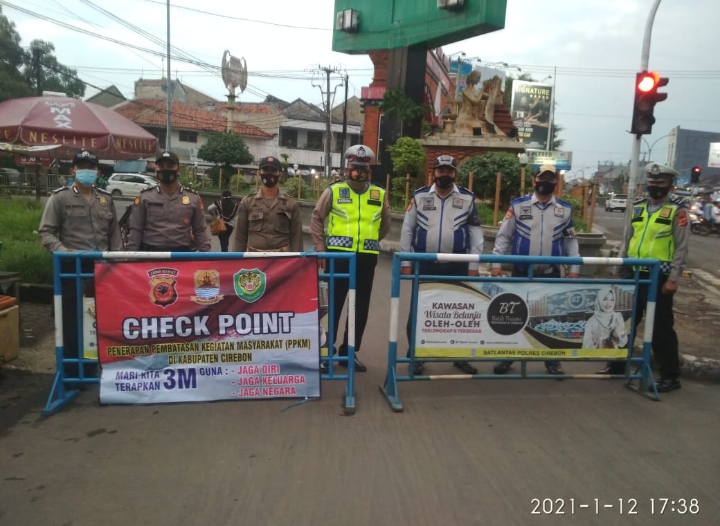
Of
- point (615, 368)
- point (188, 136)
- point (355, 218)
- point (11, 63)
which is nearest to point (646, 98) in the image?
point (615, 368)

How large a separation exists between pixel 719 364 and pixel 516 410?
2390 mm

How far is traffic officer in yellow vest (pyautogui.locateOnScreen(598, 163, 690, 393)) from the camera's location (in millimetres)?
4867

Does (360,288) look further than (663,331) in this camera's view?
Yes

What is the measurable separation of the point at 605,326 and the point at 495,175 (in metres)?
10.3

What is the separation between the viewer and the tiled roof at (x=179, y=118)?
1977 inches

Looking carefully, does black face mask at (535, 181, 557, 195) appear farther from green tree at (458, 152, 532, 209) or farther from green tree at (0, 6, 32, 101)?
green tree at (0, 6, 32, 101)

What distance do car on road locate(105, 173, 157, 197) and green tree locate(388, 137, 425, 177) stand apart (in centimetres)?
2013

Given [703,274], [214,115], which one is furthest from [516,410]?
[214,115]

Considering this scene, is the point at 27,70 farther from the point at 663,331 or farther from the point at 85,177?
the point at 663,331

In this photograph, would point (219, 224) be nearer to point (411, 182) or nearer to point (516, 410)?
point (516, 410)

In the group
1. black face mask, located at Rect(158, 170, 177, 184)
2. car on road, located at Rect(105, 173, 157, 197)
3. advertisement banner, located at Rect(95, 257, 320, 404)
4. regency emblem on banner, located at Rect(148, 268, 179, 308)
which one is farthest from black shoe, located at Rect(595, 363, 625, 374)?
car on road, located at Rect(105, 173, 157, 197)

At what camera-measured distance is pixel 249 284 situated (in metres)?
4.29

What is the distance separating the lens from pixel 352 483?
3277mm

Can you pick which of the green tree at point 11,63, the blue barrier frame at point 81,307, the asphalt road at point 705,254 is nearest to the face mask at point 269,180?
the blue barrier frame at point 81,307
